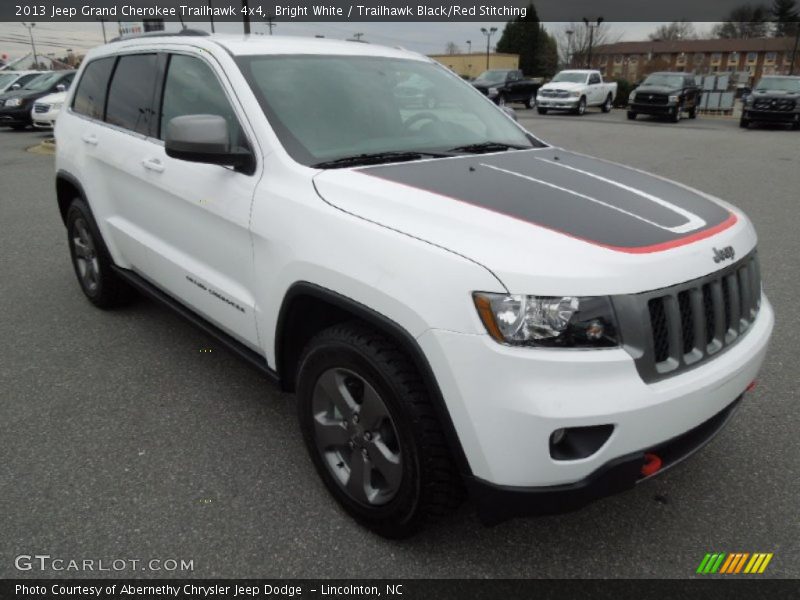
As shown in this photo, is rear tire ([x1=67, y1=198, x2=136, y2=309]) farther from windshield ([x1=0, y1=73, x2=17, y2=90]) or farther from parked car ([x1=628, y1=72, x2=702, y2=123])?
parked car ([x1=628, y1=72, x2=702, y2=123])

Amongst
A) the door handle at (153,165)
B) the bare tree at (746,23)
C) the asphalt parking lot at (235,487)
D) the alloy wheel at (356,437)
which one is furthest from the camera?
the bare tree at (746,23)

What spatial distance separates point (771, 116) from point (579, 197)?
22.7m

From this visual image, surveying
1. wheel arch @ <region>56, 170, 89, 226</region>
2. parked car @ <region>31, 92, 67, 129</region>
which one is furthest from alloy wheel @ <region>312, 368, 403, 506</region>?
parked car @ <region>31, 92, 67, 129</region>

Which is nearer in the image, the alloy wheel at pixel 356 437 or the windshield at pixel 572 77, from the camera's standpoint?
the alloy wheel at pixel 356 437

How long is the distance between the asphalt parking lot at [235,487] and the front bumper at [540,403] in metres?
0.63

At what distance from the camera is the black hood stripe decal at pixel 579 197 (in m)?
2.09

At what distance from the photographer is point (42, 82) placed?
1908 cm

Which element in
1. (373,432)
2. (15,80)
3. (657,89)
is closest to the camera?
(373,432)

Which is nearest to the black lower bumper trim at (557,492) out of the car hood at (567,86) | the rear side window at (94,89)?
the rear side window at (94,89)

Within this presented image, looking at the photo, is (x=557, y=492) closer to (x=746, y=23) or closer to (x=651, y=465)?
(x=651, y=465)

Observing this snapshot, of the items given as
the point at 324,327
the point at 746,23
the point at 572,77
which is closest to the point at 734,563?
the point at 324,327

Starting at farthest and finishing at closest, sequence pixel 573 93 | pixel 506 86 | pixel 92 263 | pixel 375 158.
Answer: pixel 506 86, pixel 573 93, pixel 92 263, pixel 375 158

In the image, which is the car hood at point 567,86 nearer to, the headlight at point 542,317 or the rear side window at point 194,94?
the rear side window at point 194,94

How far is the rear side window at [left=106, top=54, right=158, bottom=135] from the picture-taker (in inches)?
140
